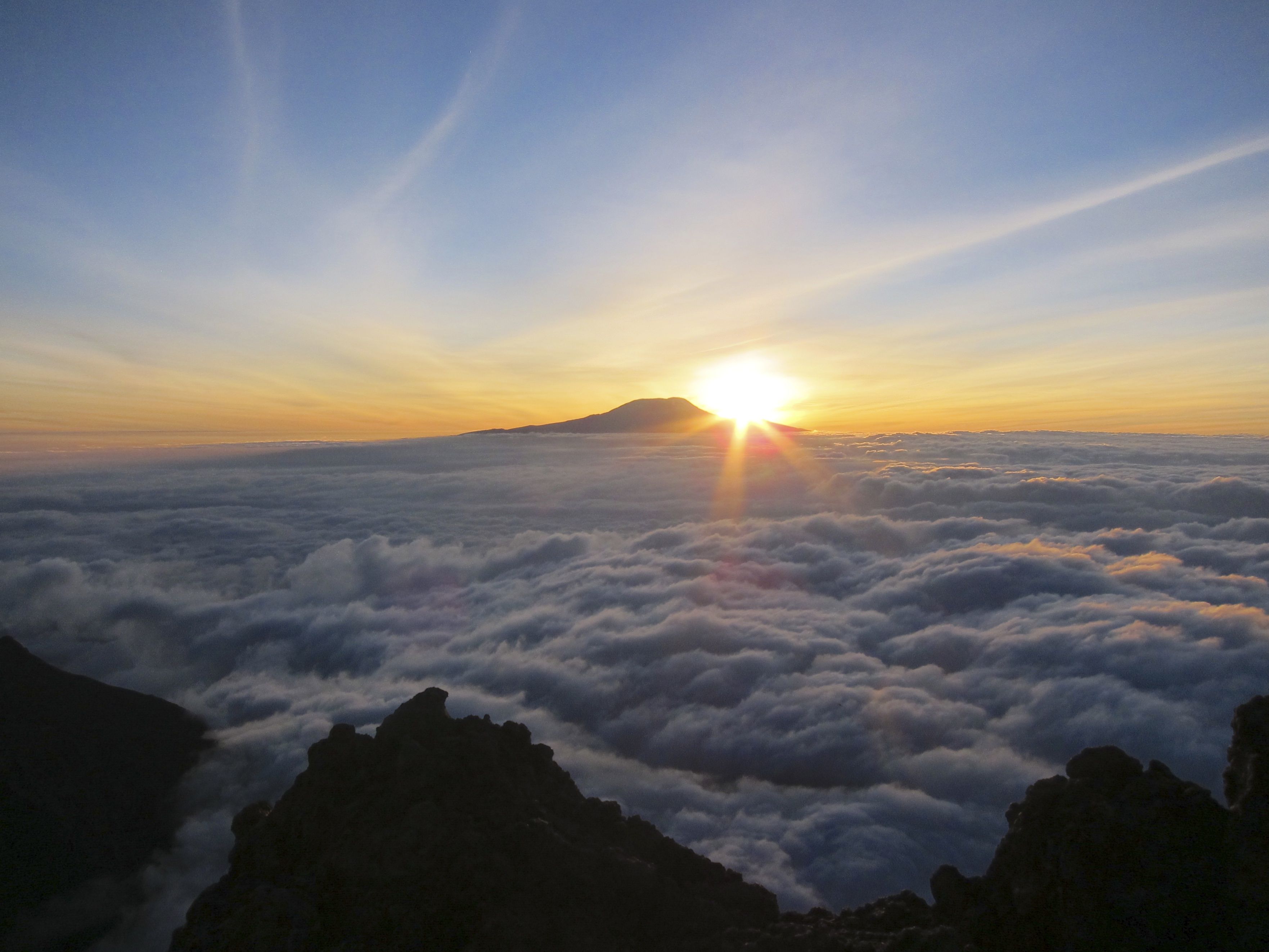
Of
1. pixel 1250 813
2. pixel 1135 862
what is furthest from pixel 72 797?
pixel 1250 813

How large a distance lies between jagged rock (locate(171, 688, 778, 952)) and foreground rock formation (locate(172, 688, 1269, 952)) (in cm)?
2

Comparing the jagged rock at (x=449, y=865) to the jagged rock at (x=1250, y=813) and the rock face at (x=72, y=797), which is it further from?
the rock face at (x=72, y=797)

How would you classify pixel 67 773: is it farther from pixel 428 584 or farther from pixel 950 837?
pixel 428 584

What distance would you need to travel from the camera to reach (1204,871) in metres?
3.96

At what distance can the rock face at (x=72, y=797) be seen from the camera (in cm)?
1127

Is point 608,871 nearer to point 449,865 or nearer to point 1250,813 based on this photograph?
point 449,865

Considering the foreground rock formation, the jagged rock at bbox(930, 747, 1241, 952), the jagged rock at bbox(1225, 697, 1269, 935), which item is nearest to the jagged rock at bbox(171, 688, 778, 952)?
the foreground rock formation

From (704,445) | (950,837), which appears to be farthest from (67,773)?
(704,445)

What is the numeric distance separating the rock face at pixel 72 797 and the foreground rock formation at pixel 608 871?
8.67 metres

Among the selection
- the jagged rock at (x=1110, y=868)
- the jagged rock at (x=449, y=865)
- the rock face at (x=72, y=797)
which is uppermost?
the jagged rock at (x=1110, y=868)

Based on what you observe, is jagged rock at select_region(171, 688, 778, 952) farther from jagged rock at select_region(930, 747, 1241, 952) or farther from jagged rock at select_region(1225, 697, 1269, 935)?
jagged rock at select_region(1225, 697, 1269, 935)

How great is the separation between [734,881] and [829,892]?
7.75 metres

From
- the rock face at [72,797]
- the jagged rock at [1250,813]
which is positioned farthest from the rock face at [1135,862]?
the rock face at [72,797]

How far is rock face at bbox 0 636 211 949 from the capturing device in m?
11.3
